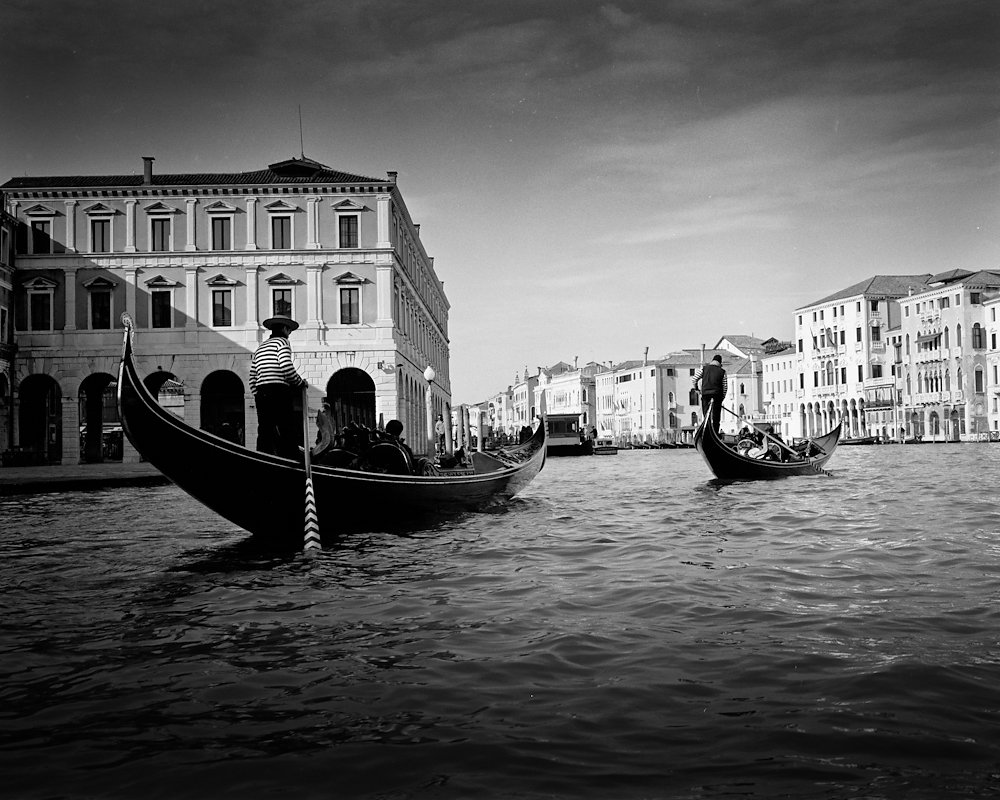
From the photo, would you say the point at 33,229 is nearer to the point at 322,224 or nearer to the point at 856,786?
the point at 322,224

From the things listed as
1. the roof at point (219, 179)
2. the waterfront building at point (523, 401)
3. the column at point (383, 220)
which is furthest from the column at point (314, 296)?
the waterfront building at point (523, 401)

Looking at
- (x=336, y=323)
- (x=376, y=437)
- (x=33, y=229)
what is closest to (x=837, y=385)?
(x=336, y=323)

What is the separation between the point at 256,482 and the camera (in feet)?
20.0

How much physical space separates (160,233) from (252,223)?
8.17 ft

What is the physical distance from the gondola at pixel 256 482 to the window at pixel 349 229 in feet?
64.5

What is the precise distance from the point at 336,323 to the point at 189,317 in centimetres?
392

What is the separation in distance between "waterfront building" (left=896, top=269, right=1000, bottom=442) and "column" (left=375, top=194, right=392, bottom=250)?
38.0 m

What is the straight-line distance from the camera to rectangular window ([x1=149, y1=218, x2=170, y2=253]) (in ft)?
85.9

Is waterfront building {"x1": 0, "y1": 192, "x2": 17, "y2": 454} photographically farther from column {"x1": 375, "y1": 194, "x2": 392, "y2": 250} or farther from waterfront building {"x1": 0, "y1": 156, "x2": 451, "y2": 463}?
column {"x1": 375, "y1": 194, "x2": 392, "y2": 250}

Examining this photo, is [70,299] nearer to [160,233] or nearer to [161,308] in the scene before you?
[161,308]

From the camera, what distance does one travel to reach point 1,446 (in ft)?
81.6

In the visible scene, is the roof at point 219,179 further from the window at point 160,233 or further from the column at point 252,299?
the column at point 252,299

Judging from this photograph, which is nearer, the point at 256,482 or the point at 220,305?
the point at 256,482

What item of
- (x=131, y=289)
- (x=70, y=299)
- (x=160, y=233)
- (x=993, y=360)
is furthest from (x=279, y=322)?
(x=993, y=360)
